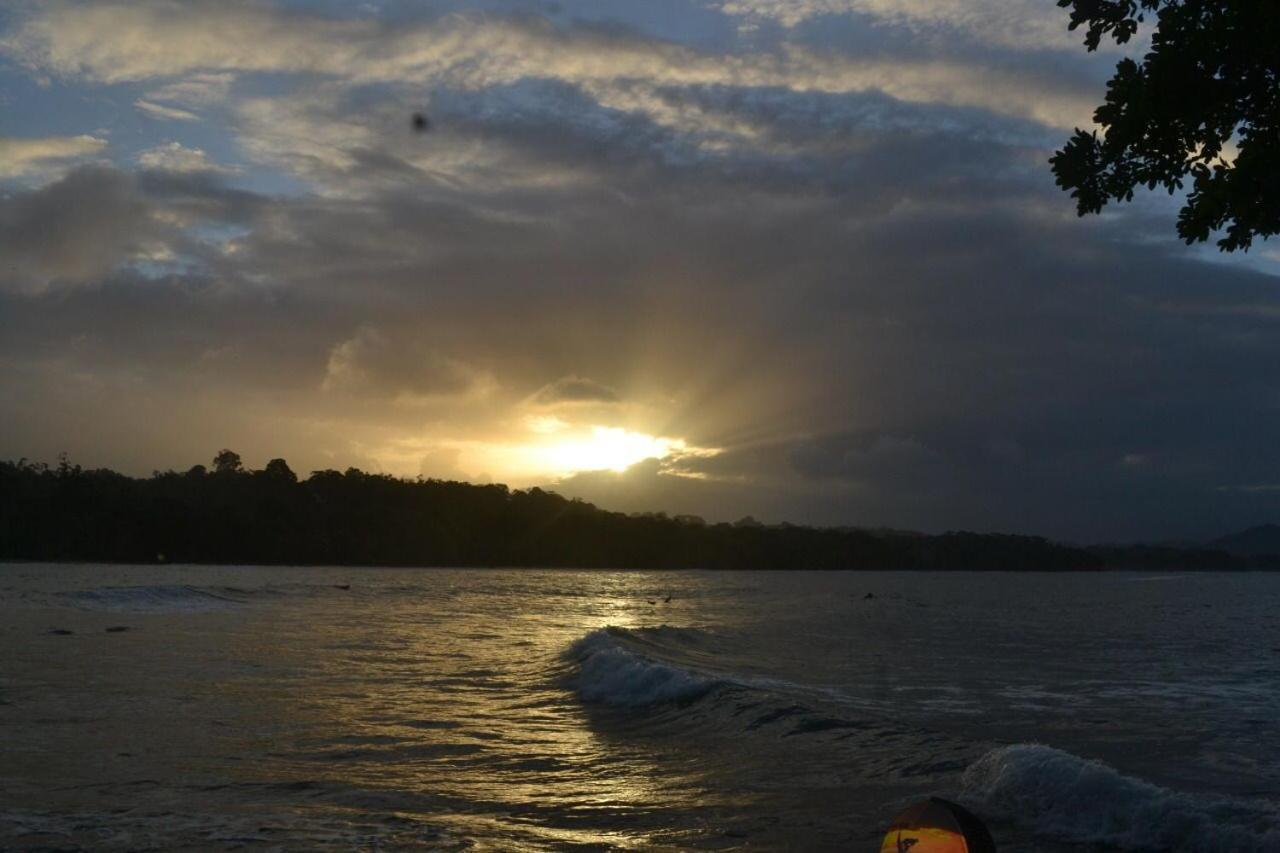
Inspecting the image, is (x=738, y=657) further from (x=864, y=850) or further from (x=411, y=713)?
(x=864, y=850)

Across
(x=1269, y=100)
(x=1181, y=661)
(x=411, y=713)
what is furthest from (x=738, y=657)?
(x=1269, y=100)

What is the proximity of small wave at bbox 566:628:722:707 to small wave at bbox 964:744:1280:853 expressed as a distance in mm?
8994

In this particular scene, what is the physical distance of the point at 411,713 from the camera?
18359 mm

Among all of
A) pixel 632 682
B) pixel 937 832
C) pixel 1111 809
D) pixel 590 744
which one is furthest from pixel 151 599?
pixel 937 832

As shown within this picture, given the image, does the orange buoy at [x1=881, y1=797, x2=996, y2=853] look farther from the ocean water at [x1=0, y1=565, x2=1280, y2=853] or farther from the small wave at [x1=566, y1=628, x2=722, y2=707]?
the small wave at [x1=566, y1=628, x2=722, y2=707]

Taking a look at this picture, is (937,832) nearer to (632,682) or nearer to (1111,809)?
Result: (1111,809)

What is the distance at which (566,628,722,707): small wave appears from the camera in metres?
21.6

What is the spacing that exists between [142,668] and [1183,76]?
23.4 m

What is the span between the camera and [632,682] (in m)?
23.0

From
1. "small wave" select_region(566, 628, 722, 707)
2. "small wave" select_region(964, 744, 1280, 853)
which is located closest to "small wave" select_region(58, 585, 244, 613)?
"small wave" select_region(566, 628, 722, 707)

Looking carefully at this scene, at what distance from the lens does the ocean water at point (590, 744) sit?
10.9 meters

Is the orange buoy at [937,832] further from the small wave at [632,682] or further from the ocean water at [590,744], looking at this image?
the small wave at [632,682]

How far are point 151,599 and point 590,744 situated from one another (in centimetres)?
4870

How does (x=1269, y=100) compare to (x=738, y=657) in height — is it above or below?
above
